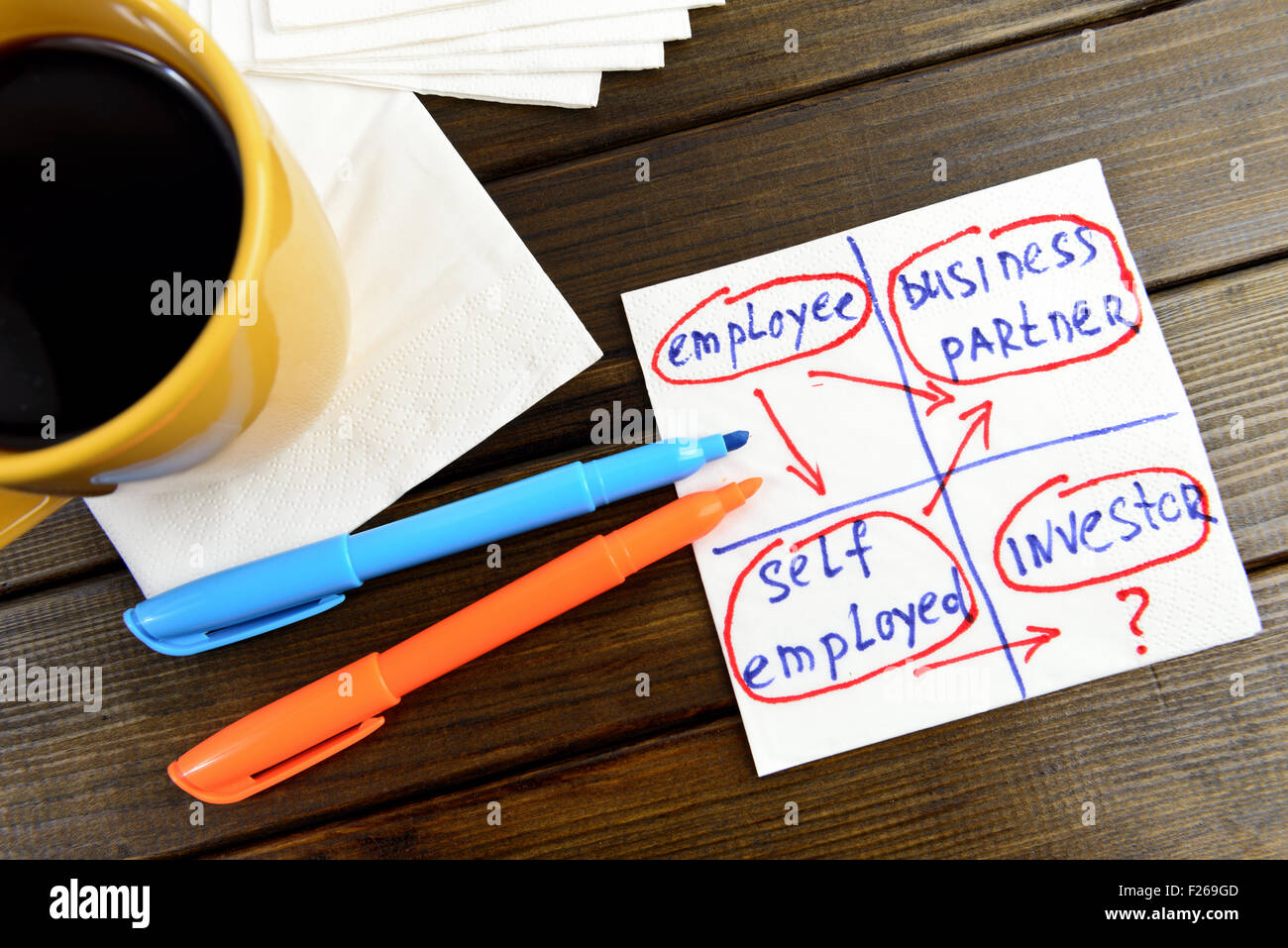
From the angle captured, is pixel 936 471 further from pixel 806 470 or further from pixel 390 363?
pixel 390 363

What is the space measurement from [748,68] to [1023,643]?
0.33m

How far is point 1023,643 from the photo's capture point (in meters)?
0.40

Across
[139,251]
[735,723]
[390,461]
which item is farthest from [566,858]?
[139,251]

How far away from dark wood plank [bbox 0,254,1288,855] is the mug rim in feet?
0.53

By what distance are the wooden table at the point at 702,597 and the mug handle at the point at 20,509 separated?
0.12 metres

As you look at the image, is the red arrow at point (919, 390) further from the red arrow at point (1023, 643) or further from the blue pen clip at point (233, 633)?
the blue pen clip at point (233, 633)

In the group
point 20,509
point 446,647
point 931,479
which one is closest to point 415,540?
point 446,647

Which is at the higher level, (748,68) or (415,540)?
(748,68)

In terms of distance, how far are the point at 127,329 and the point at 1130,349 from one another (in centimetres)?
45

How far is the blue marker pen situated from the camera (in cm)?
40

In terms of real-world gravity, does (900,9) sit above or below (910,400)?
above

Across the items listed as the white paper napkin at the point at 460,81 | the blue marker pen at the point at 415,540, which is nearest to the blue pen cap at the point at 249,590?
the blue marker pen at the point at 415,540

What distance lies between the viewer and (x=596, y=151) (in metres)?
0.44
